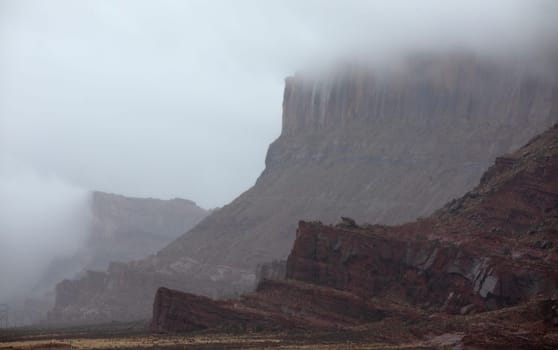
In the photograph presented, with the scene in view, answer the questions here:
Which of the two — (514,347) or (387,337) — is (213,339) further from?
(514,347)

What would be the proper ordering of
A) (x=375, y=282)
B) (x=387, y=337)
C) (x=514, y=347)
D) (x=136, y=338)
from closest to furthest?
(x=514, y=347), (x=387, y=337), (x=136, y=338), (x=375, y=282)

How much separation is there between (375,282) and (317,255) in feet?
23.0

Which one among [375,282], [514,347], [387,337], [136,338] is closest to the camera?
[514,347]

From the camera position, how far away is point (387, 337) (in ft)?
367

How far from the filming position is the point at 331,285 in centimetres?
13212

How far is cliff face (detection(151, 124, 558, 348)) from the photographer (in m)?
120

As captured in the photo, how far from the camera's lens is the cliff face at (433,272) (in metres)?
120

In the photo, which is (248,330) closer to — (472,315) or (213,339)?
(213,339)

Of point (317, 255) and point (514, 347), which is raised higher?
point (317, 255)

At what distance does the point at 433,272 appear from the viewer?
421 feet

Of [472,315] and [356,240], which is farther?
[356,240]

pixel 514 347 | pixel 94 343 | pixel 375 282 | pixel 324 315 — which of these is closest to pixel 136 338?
pixel 94 343

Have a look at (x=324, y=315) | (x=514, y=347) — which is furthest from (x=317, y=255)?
(x=514, y=347)

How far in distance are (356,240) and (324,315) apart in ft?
40.6
